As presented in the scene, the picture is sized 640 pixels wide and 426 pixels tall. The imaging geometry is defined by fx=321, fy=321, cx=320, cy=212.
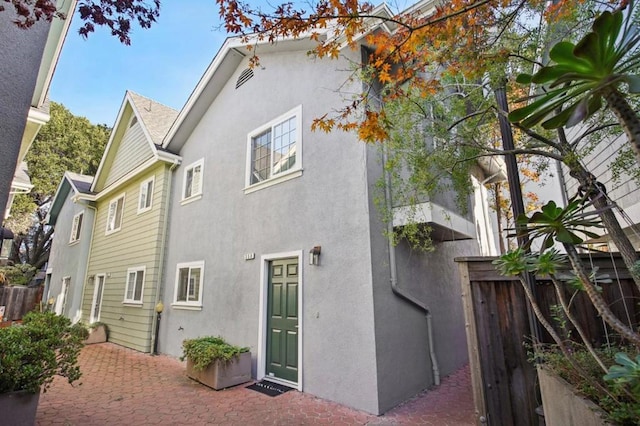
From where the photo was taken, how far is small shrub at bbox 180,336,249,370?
6234 mm

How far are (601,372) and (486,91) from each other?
3875mm

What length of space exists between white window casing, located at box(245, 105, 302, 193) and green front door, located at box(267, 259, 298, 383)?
1.96 m

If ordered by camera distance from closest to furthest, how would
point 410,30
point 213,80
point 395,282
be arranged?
point 410,30, point 395,282, point 213,80

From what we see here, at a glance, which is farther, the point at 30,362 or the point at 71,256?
the point at 71,256

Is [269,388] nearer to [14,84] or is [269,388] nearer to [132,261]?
[14,84]

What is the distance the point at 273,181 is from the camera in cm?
736

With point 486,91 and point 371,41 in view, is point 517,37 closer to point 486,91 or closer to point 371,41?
point 486,91

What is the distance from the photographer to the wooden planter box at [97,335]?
1114cm

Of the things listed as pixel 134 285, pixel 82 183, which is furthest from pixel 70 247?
pixel 134 285

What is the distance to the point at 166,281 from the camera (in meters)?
9.95

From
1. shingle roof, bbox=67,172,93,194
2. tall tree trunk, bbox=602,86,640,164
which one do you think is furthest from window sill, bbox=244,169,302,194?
shingle roof, bbox=67,172,93,194

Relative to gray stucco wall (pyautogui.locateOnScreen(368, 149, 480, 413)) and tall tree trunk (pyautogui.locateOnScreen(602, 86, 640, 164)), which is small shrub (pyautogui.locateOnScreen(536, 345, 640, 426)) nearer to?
tall tree trunk (pyautogui.locateOnScreen(602, 86, 640, 164))

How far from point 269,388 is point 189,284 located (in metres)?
4.34

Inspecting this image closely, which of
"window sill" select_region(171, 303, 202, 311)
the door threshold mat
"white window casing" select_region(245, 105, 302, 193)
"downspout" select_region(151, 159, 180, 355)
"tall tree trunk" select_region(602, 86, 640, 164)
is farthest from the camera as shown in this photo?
"downspout" select_region(151, 159, 180, 355)
